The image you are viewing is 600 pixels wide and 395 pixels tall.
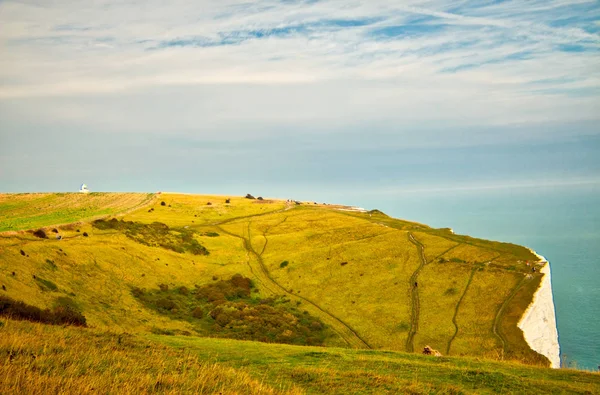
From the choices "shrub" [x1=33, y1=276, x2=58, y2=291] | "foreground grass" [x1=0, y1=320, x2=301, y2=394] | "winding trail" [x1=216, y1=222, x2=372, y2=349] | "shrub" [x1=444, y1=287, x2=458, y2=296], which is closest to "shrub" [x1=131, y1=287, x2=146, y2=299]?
"shrub" [x1=33, y1=276, x2=58, y2=291]

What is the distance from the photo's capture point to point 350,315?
66.8 metres

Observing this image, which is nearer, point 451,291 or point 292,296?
point 451,291

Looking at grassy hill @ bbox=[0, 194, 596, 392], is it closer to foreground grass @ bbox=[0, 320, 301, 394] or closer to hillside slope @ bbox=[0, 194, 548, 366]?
hillside slope @ bbox=[0, 194, 548, 366]

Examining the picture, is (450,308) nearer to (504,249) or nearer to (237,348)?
(504,249)

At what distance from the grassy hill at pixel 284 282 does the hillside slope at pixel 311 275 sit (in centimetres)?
24

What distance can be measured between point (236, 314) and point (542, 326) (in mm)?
41565

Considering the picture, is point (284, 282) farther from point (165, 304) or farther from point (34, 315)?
point (34, 315)

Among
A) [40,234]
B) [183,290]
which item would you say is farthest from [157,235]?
[40,234]

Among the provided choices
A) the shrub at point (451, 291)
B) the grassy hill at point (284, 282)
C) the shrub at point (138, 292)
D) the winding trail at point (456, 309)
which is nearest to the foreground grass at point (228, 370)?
the grassy hill at point (284, 282)

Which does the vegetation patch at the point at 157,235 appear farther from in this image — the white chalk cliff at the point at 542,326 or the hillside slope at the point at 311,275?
the white chalk cliff at the point at 542,326

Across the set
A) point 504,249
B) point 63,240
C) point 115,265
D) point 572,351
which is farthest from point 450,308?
point 63,240

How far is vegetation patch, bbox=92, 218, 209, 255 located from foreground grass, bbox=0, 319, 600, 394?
6249 centimetres

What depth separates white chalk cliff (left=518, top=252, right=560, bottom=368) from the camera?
56344 millimetres

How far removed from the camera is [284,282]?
8194cm
